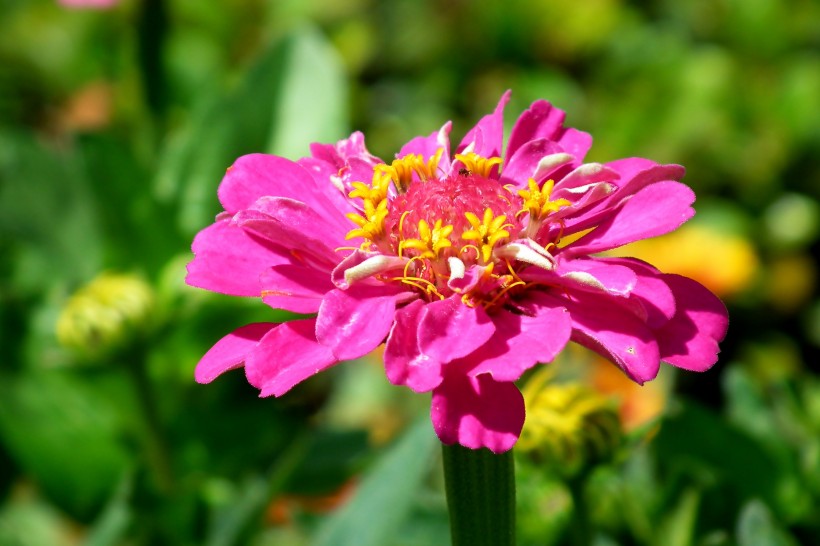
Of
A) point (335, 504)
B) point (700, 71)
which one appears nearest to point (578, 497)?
point (335, 504)

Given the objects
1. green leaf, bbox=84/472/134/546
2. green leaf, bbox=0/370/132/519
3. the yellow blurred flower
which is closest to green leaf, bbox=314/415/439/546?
green leaf, bbox=84/472/134/546

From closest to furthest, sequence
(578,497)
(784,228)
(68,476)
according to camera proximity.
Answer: (578,497) < (68,476) < (784,228)

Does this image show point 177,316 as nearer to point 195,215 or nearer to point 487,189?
point 195,215

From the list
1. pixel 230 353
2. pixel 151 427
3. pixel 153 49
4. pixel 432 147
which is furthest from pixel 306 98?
pixel 230 353

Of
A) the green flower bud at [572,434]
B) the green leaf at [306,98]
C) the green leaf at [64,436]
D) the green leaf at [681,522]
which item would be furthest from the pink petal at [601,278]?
the green leaf at [64,436]

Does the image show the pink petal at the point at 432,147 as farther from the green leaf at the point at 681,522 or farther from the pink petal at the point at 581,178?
the green leaf at the point at 681,522

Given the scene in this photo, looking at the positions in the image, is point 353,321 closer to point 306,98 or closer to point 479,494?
point 479,494
